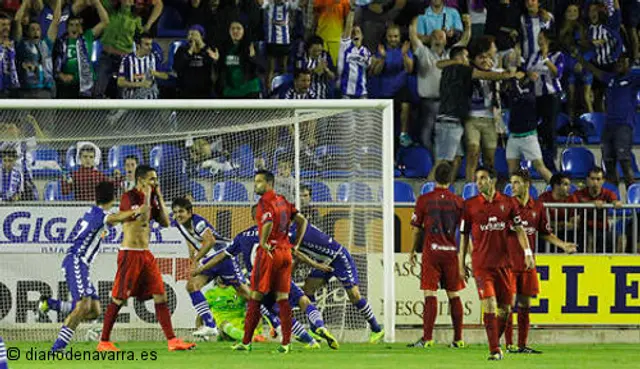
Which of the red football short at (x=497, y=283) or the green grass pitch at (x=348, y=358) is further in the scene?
the red football short at (x=497, y=283)

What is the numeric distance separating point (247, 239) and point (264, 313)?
100 cm

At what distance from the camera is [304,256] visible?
1636 centimetres

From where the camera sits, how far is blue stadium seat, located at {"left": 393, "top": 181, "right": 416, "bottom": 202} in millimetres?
18642

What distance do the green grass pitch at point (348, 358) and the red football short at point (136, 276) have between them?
59cm

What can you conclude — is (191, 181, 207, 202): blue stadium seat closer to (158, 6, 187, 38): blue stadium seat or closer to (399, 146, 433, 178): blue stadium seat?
(399, 146, 433, 178): blue stadium seat

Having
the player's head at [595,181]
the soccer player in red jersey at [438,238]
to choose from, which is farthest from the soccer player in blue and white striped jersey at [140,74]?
the player's head at [595,181]

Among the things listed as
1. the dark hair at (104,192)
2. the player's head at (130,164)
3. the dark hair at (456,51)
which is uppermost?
the dark hair at (456,51)

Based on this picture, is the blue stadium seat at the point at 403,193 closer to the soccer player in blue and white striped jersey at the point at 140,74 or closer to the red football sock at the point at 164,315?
the soccer player in blue and white striped jersey at the point at 140,74

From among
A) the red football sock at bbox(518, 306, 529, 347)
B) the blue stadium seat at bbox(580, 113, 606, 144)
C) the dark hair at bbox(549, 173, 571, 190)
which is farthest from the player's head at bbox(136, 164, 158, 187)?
the blue stadium seat at bbox(580, 113, 606, 144)

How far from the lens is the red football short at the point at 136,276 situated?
14.6 meters

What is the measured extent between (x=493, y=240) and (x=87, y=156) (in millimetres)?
4879

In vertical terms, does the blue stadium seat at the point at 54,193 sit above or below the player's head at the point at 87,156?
below

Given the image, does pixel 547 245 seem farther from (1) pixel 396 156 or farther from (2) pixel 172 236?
(2) pixel 172 236

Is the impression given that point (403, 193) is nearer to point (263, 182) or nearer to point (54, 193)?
point (54, 193)
